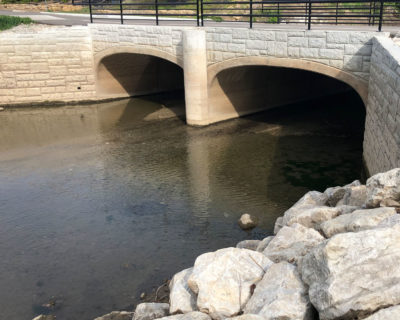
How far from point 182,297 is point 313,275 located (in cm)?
165

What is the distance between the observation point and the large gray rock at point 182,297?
5020 mm

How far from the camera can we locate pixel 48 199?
1077 cm

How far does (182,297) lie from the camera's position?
514cm

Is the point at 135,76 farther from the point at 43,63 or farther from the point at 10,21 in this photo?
the point at 10,21

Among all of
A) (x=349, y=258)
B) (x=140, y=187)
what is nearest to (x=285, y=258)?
(x=349, y=258)

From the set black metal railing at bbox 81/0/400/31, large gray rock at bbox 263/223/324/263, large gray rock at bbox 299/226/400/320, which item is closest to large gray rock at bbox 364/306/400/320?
large gray rock at bbox 299/226/400/320

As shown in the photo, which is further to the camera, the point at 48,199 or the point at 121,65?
the point at 121,65

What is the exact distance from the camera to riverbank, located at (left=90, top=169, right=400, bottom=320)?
384 cm

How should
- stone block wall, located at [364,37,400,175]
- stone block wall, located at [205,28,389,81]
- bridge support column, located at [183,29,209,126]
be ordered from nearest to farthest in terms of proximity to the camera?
stone block wall, located at [364,37,400,175] → stone block wall, located at [205,28,389,81] → bridge support column, located at [183,29,209,126]

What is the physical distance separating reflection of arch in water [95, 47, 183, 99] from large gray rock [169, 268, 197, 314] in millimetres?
14851

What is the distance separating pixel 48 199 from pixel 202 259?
22.0 ft

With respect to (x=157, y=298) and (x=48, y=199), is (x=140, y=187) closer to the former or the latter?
(x=48, y=199)

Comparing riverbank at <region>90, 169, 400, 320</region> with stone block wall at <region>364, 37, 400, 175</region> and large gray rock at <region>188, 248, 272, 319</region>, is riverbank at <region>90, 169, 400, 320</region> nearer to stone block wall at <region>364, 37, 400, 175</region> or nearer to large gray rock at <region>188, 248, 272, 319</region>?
large gray rock at <region>188, 248, 272, 319</region>

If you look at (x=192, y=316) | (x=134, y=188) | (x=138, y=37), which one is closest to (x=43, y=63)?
(x=138, y=37)
